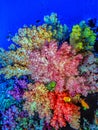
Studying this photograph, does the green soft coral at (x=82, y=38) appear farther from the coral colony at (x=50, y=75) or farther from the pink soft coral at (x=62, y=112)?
the pink soft coral at (x=62, y=112)

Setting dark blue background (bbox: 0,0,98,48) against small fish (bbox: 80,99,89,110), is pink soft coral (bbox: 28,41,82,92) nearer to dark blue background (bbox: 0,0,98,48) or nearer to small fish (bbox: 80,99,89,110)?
small fish (bbox: 80,99,89,110)

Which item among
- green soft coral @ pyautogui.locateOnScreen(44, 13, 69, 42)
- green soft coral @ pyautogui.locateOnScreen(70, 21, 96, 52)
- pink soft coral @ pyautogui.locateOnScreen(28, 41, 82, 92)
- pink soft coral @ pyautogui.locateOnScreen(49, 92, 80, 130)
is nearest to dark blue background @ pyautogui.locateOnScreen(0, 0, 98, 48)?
green soft coral @ pyautogui.locateOnScreen(44, 13, 69, 42)

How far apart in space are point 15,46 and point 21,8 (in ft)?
2.51

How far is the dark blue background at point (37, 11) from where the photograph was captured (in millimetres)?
4766

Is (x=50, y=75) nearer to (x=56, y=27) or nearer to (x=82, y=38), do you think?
(x=82, y=38)

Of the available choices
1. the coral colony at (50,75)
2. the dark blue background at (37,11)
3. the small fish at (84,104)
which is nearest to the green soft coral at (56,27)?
the coral colony at (50,75)

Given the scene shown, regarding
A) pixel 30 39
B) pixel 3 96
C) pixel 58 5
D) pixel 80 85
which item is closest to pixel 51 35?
pixel 30 39

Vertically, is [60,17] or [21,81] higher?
[60,17]

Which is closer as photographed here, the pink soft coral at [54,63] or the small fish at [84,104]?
the pink soft coral at [54,63]

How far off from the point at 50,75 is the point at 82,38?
89 centimetres

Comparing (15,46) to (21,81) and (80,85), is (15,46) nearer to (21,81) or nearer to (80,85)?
(21,81)

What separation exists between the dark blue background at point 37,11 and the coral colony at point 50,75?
1.10ft

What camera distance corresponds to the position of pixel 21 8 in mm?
4852

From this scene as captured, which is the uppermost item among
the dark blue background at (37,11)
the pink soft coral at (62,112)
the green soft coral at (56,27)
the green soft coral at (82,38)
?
the dark blue background at (37,11)
